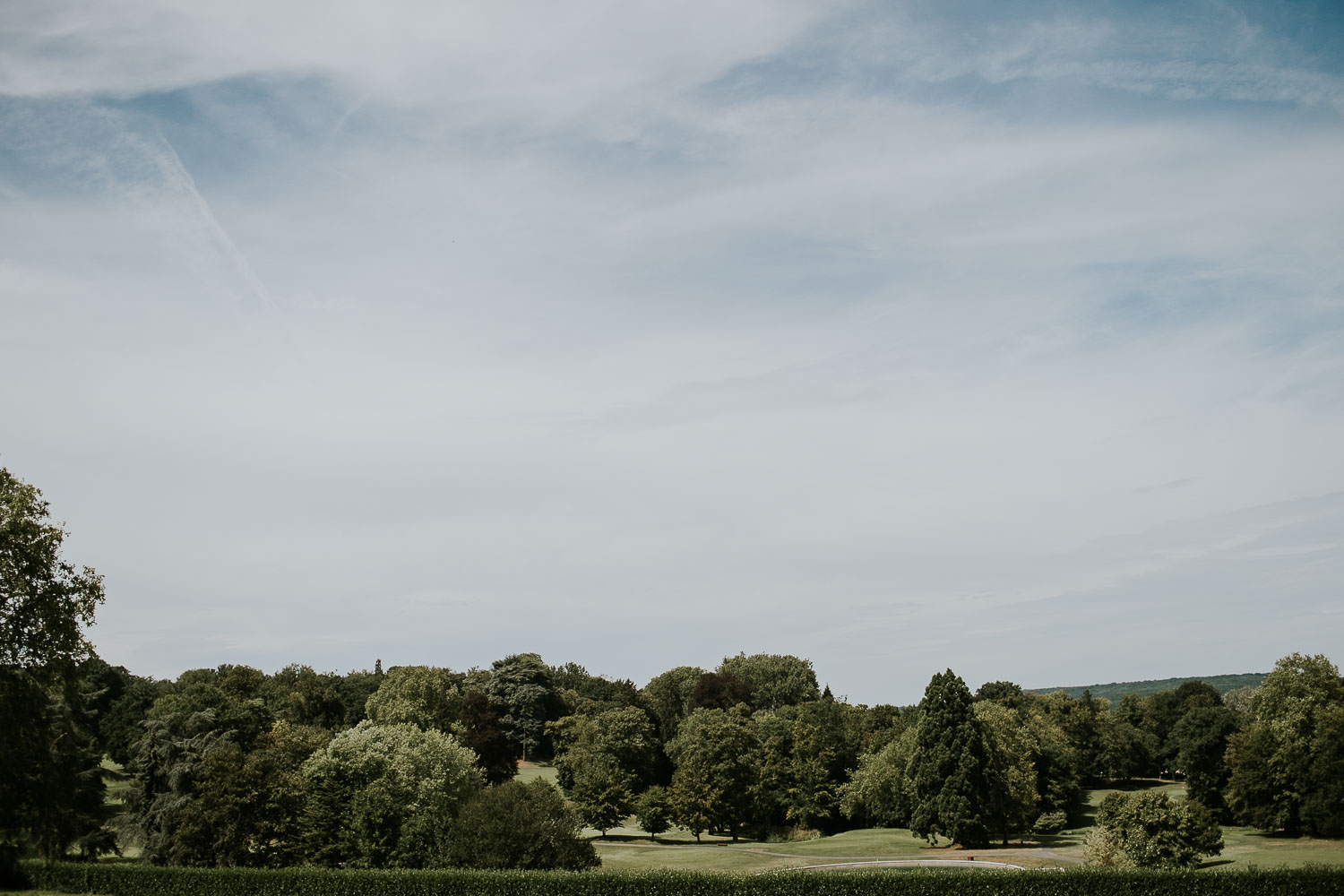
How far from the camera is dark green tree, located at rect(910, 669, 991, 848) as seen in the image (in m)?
Answer: 65.0

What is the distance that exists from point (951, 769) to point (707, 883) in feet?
103

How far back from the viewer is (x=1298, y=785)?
65.6m

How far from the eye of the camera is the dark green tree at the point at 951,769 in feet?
213

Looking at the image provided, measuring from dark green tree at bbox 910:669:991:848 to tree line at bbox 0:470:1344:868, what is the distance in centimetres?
16

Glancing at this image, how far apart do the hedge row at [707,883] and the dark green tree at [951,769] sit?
26338 millimetres

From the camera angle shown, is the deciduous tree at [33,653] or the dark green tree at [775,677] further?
the dark green tree at [775,677]

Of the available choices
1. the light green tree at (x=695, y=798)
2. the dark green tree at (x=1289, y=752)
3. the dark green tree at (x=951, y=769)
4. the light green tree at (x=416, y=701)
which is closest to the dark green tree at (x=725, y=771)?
the light green tree at (x=695, y=798)

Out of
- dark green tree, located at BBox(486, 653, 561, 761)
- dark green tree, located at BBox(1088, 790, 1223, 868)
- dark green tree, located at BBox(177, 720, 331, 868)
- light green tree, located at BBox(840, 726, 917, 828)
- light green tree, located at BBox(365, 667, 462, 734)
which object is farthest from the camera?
dark green tree, located at BBox(486, 653, 561, 761)

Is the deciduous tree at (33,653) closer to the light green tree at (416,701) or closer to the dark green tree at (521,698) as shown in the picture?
the light green tree at (416,701)

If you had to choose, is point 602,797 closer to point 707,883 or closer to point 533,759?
point 707,883

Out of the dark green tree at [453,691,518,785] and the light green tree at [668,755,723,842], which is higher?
the dark green tree at [453,691,518,785]

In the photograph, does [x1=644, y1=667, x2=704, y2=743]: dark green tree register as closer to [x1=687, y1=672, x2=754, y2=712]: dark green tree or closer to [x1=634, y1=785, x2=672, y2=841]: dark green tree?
[x1=687, y1=672, x2=754, y2=712]: dark green tree

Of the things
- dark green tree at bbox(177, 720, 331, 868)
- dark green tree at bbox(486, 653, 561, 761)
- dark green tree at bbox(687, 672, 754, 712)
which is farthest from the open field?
dark green tree at bbox(687, 672, 754, 712)

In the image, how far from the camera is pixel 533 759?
114 meters
